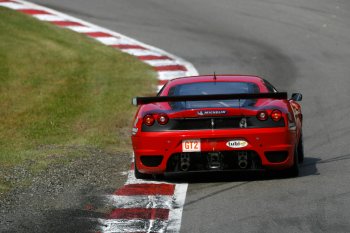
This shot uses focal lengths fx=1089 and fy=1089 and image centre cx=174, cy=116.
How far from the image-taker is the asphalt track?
354 inches

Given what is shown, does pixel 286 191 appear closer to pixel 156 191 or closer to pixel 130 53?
pixel 156 191

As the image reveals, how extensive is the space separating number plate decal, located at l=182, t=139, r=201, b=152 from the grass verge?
178cm

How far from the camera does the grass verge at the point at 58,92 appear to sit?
13758mm

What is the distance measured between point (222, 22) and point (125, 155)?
1102 centimetres

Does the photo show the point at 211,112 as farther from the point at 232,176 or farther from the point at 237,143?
the point at 232,176

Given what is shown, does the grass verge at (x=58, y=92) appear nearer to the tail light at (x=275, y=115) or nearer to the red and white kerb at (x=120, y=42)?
the red and white kerb at (x=120, y=42)

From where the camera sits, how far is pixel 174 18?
23.8 metres

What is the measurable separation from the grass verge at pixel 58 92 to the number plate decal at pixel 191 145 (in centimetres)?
178

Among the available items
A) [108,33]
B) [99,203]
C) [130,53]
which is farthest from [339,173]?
[108,33]

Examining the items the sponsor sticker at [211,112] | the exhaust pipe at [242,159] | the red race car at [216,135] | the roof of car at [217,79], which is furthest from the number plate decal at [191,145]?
the roof of car at [217,79]

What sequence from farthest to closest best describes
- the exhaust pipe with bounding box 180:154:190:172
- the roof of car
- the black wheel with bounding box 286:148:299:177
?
the roof of car
the black wheel with bounding box 286:148:299:177
the exhaust pipe with bounding box 180:154:190:172

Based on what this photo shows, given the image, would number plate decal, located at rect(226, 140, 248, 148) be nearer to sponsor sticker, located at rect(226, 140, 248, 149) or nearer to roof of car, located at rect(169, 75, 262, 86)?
sponsor sticker, located at rect(226, 140, 248, 149)

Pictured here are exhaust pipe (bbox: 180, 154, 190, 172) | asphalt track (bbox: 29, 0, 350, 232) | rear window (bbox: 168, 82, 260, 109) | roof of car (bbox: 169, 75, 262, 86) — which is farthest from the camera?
roof of car (bbox: 169, 75, 262, 86)

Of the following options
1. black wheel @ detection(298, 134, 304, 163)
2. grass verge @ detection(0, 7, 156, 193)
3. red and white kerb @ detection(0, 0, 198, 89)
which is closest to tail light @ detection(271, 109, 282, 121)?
black wheel @ detection(298, 134, 304, 163)
